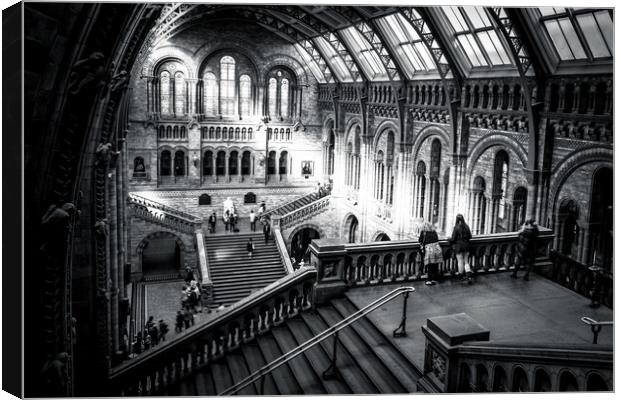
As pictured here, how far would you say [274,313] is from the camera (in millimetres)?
10242

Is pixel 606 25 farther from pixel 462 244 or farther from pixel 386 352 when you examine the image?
pixel 386 352

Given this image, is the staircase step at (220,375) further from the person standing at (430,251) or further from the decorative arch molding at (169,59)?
the decorative arch molding at (169,59)

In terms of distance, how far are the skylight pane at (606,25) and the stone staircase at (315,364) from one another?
8463mm

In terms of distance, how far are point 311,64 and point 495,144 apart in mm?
17281

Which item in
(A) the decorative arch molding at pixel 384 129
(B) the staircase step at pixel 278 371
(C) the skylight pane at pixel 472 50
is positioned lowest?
(B) the staircase step at pixel 278 371

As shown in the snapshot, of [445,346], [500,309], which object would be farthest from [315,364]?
[500,309]

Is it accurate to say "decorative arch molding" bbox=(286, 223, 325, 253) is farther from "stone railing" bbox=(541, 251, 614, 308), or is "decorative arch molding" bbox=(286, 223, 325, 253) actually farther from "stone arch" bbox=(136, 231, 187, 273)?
"stone railing" bbox=(541, 251, 614, 308)

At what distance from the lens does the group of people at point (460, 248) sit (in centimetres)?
1055

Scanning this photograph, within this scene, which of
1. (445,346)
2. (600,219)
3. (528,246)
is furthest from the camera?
(600,219)

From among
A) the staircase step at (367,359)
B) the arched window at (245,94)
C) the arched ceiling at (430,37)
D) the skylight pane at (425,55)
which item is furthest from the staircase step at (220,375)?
the arched window at (245,94)

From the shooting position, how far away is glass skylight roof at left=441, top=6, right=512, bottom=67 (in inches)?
675

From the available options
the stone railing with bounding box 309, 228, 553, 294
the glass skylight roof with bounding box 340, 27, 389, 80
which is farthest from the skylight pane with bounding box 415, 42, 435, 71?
the stone railing with bounding box 309, 228, 553, 294

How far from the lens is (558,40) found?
15.2 m

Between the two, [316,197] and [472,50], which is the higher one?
[472,50]
